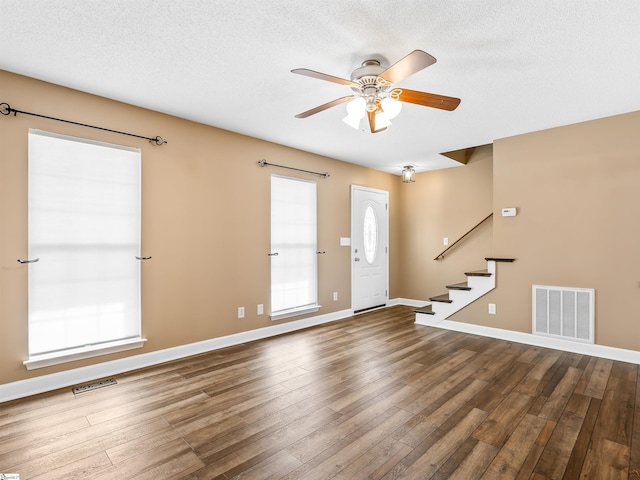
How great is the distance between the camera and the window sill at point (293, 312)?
4539 millimetres

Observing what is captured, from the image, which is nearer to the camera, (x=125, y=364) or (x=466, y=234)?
(x=125, y=364)

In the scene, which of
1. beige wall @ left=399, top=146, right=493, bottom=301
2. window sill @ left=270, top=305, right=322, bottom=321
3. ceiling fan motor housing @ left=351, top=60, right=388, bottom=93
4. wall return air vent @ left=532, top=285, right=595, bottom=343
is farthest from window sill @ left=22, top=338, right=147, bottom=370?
beige wall @ left=399, top=146, right=493, bottom=301

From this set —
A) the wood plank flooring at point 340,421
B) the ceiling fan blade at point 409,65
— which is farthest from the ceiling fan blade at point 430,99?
the wood plank flooring at point 340,421

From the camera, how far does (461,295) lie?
15.6 ft

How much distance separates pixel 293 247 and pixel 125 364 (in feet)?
8.08

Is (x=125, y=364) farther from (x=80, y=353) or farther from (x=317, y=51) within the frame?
(x=317, y=51)

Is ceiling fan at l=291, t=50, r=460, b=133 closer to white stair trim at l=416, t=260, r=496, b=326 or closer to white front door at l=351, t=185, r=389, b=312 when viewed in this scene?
→ white stair trim at l=416, t=260, r=496, b=326

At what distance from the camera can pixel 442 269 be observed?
6.19 meters

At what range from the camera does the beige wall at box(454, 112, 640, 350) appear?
140 inches

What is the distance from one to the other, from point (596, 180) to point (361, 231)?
3.29 m

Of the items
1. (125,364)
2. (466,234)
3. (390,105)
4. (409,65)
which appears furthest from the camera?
(466,234)

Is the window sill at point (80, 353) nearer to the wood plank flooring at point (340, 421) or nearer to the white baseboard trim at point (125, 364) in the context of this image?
the white baseboard trim at point (125, 364)

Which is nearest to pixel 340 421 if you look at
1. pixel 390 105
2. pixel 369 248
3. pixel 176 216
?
pixel 390 105

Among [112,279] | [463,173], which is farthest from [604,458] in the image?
[463,173]
